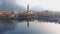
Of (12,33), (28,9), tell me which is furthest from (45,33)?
(28,9)

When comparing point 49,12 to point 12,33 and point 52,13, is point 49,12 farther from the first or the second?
point 12,33

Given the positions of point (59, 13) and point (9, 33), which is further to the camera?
point (59, 13)

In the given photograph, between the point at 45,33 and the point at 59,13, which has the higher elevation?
the point at 45,33

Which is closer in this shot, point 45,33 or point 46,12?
point 45,33

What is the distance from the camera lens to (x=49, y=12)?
49.8ft

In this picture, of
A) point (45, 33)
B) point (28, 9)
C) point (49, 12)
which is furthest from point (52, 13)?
point (45, 33)

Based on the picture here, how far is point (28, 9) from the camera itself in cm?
1488

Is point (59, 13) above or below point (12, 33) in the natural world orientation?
below

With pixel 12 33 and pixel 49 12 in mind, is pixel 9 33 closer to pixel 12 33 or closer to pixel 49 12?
pixel 12 33

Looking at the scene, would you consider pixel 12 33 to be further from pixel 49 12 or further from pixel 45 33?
pixel 49 12

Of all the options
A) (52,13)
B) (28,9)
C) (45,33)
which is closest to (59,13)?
(52,13)

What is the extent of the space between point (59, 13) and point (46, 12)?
4.94 ft

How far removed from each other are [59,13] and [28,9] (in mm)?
3641

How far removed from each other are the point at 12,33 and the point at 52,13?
10.6m
